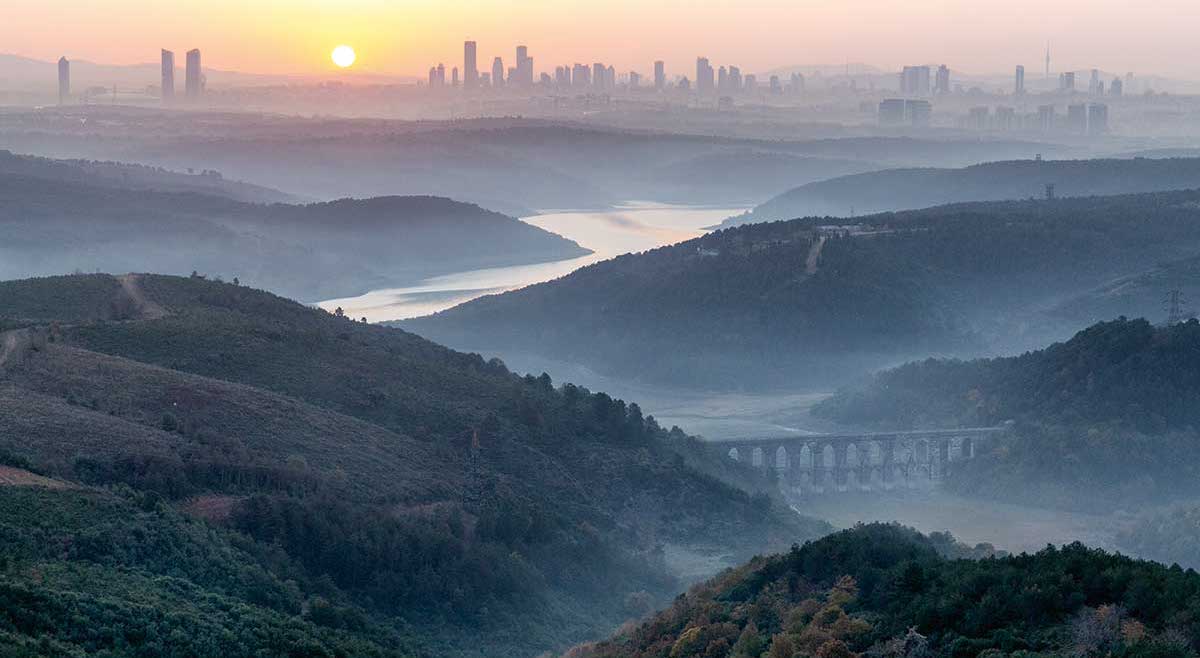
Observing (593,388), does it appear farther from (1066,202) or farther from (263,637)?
(263,637)

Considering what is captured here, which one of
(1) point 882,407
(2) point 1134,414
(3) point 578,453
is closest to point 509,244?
(1) point 882,407

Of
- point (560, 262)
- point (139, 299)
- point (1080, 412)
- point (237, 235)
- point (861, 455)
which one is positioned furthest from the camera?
point (560, 262)

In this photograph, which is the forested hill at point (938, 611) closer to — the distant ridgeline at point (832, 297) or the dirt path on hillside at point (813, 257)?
the distant ridgeline at point (832, 297)

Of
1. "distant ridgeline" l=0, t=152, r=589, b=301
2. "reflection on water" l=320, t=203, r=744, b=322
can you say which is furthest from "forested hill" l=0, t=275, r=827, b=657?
"distant ridgeline" l=0, t=152, r=589, b=301

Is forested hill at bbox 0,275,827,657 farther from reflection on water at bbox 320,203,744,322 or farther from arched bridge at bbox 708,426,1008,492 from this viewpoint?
reflection on water at bbox 320,203,744,322

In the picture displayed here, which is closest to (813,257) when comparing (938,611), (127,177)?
(938,611)

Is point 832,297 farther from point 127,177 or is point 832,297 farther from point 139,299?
point 127,177
